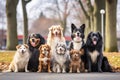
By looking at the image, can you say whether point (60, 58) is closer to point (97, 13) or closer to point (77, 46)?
point (77, 46)

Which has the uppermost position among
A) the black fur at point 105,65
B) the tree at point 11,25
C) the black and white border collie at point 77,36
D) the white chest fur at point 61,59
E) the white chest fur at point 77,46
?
the tree at point 11,25

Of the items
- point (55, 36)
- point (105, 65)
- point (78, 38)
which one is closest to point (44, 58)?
point (55, 36)

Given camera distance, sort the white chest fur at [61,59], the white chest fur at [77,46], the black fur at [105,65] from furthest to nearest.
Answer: the black fur at [105,65]
the white chest fur at [77,46]
the white chest fur at [61,59]

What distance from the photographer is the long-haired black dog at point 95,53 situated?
1502cm

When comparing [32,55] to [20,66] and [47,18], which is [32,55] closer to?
[20,66]

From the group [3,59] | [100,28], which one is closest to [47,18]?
[100,28]

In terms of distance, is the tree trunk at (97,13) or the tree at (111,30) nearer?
the tree at (111,30)

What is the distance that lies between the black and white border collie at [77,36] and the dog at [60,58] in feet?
2.28

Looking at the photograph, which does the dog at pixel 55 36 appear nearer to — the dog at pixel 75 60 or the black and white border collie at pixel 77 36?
the black and white border collie at pixel 77 36

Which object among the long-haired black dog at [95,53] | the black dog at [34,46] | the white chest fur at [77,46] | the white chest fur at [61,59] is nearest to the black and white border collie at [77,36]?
the white chest fur at [77,46]

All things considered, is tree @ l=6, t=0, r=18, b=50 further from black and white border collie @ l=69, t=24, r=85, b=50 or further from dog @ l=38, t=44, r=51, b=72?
dog @ l=38, t=44, r=51, b=72

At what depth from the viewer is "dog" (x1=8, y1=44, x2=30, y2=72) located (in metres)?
15.0

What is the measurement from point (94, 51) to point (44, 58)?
176 cm

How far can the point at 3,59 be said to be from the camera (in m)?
19.8
